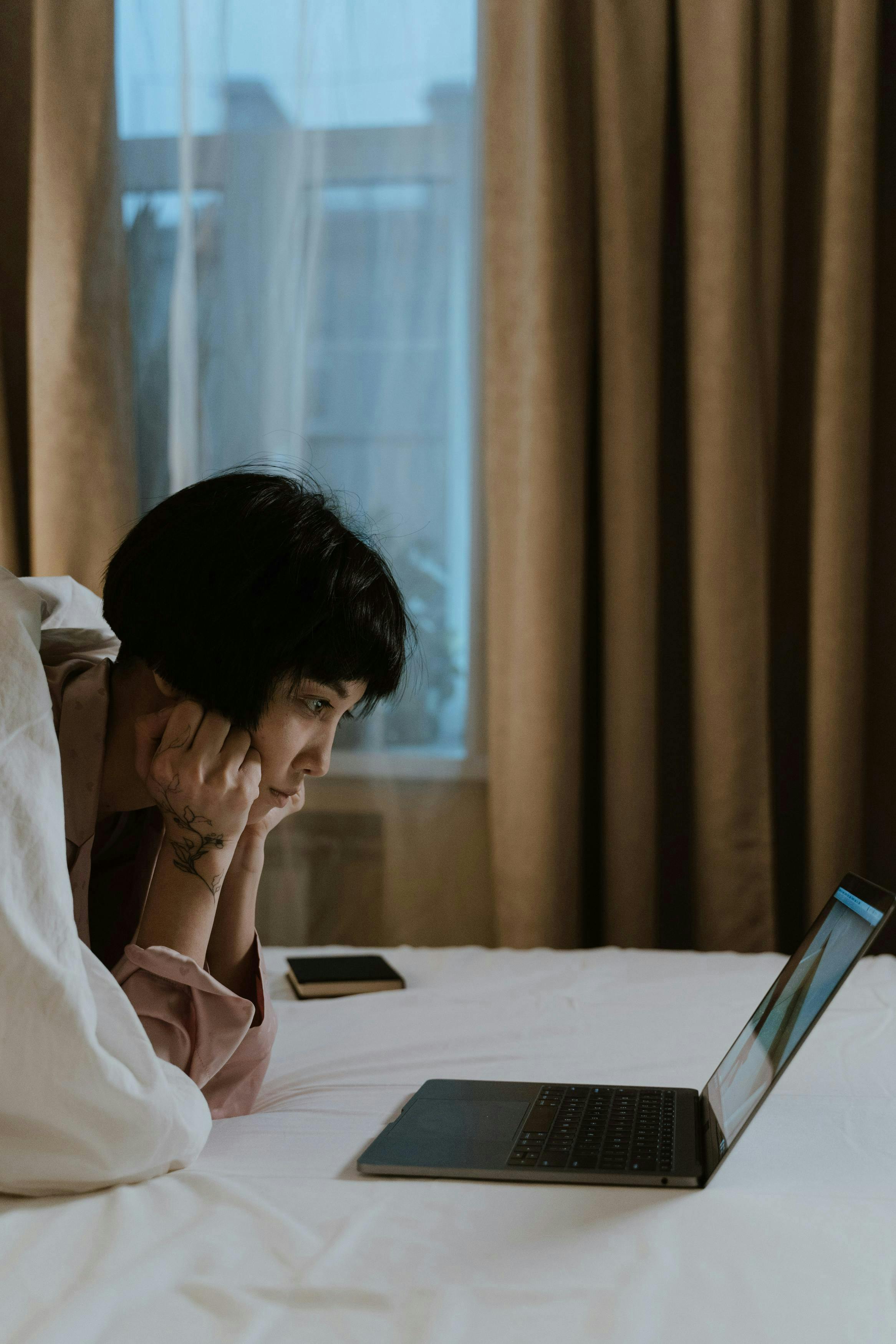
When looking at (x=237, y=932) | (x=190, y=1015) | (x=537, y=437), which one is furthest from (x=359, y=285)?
(x=190, y=1015)

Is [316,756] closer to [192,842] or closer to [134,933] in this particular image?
[192,842]

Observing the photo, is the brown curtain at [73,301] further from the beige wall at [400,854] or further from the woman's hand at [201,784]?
the woman's hand at [201,784]

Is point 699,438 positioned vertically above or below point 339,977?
above

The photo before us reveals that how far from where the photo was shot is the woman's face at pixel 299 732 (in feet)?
3.43

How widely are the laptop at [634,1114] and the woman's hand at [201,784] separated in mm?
276

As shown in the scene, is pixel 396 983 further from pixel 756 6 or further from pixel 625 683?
pixel 756 6

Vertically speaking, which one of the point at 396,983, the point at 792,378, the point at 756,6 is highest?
the point at 756,6

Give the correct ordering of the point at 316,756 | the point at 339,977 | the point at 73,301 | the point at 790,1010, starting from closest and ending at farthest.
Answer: the point at 790,1010 → the point at 316,756 → the point at 339,977 → the point at 73,301

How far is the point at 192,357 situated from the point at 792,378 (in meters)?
1.11

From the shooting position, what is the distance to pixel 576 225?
79.4 inches

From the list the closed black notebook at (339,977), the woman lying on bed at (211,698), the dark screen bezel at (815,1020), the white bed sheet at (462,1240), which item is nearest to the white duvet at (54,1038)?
the white bed sheet at (462,1240)

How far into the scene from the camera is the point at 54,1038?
0.76 m

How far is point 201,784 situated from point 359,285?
1.41m

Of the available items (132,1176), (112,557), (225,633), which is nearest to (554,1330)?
(132,1176)
